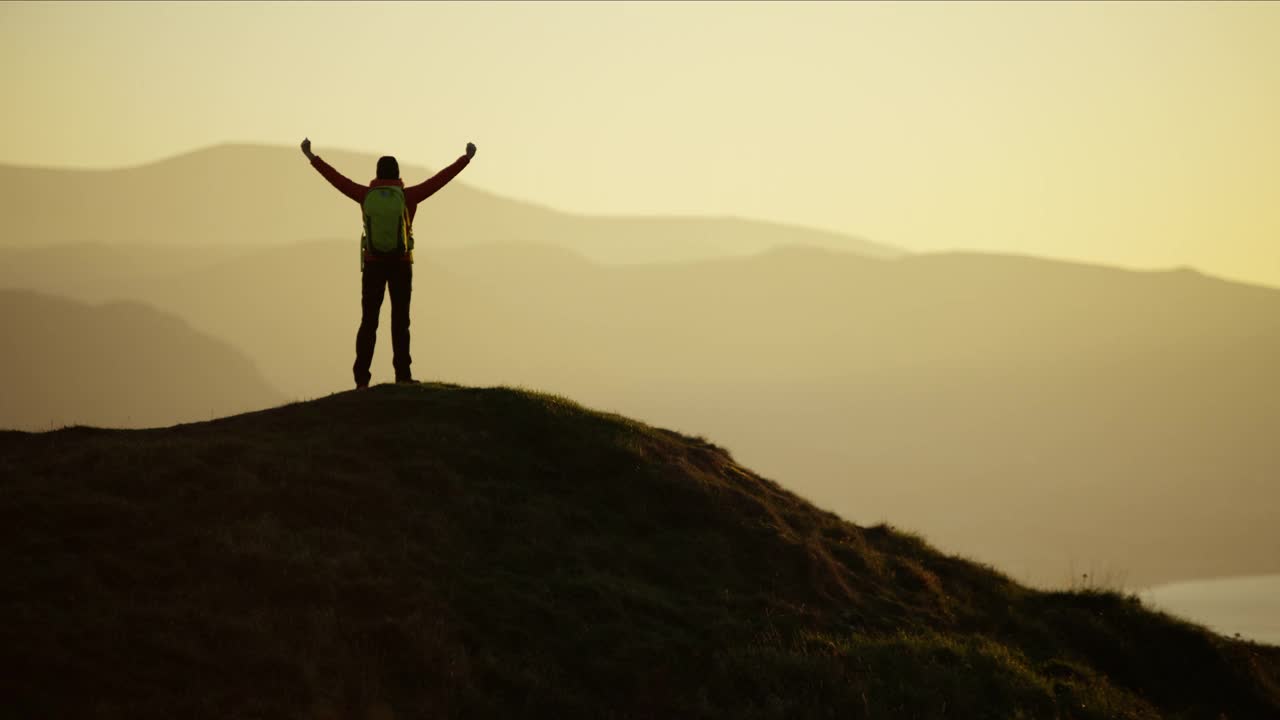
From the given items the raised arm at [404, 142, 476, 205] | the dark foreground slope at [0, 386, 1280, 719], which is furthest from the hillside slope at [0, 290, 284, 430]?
the dark foreground slope at [0, 386, 1280, 719]

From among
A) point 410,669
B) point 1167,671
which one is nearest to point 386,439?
point 410,669

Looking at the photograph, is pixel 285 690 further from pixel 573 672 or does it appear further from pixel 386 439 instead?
pixel 386 439

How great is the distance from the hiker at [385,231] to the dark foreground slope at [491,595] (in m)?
1.48

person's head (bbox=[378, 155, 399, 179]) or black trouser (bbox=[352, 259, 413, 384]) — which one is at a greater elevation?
person's head (bbox=[378, 155, 399, 179])

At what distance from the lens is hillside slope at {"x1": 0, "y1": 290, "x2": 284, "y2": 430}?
168 meters

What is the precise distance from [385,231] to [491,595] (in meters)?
7.33

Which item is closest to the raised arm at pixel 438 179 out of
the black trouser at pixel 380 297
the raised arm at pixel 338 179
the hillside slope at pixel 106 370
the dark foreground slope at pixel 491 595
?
the raised arm at pixel 338 179

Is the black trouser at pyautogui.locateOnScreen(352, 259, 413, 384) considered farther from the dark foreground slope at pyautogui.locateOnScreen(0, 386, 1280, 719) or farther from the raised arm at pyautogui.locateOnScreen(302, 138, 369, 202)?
the raised arm at pyautogui.locateOnScreen(302, 138, 369, 202)

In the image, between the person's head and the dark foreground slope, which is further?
Result: the person's head

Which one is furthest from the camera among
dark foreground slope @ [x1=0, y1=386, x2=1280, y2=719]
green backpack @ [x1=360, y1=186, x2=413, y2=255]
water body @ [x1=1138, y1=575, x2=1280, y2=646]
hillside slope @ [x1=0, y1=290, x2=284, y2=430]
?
hillside slope @ [x1=0, y1=290, x2=284, y2=430]

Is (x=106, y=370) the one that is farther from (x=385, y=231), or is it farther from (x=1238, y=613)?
(x=385, y=231)

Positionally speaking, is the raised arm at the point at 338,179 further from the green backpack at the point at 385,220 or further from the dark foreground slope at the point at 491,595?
the dark foreground slope at the point at 491,595

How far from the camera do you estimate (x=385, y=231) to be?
18.2 m

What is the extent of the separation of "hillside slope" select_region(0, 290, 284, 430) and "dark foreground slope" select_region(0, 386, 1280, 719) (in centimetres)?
15856
